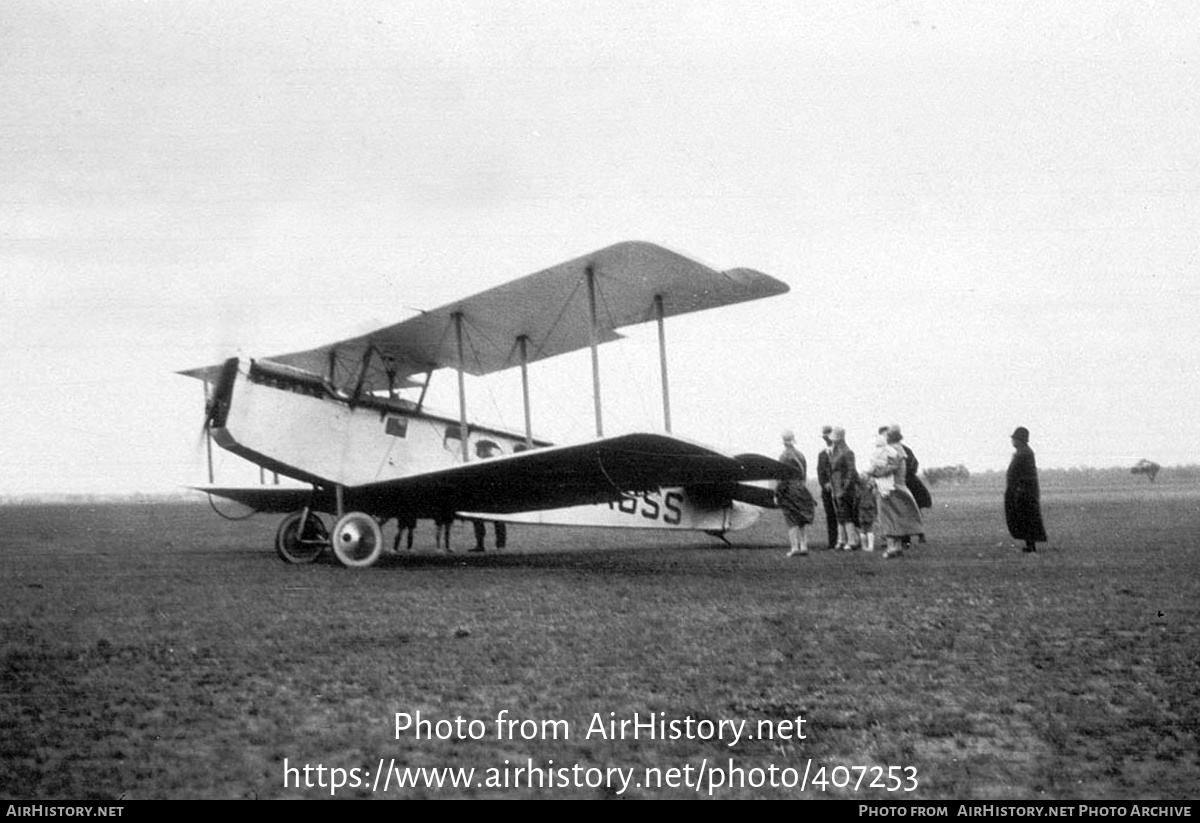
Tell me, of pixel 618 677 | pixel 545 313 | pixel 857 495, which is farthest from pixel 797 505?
pixel 618 677

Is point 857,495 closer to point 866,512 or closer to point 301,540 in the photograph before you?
point 866,512

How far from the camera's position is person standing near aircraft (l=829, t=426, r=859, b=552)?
1191 cm

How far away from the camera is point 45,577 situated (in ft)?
30.4

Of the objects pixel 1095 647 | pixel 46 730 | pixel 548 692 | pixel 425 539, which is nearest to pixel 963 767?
pixel 548 692

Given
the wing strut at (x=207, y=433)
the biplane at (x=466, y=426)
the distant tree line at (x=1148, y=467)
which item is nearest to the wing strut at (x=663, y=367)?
the biplane at (x=466, y=426)

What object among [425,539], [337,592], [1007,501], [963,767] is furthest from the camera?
[425,539]

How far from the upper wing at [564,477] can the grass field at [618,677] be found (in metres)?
1.17

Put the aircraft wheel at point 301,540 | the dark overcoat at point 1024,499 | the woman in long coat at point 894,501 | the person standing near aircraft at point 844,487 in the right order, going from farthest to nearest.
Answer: the person standing near aircraft at point 844,487, the aircraft wheel at point 301,540, the dark overcoat at point 1024,499, the woman in long coat at point 894,501

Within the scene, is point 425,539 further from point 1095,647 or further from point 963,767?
point 963,767

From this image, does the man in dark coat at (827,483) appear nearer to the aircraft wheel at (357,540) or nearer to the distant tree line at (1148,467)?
the aircraft wheel at (357,540)

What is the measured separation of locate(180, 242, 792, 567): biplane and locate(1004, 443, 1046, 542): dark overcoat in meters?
3.21

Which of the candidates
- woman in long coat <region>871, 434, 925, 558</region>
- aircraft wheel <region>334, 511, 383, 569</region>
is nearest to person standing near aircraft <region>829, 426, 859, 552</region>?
woman in long coat <region>871, 434, 925, 558</region>

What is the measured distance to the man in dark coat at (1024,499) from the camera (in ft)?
34.9
